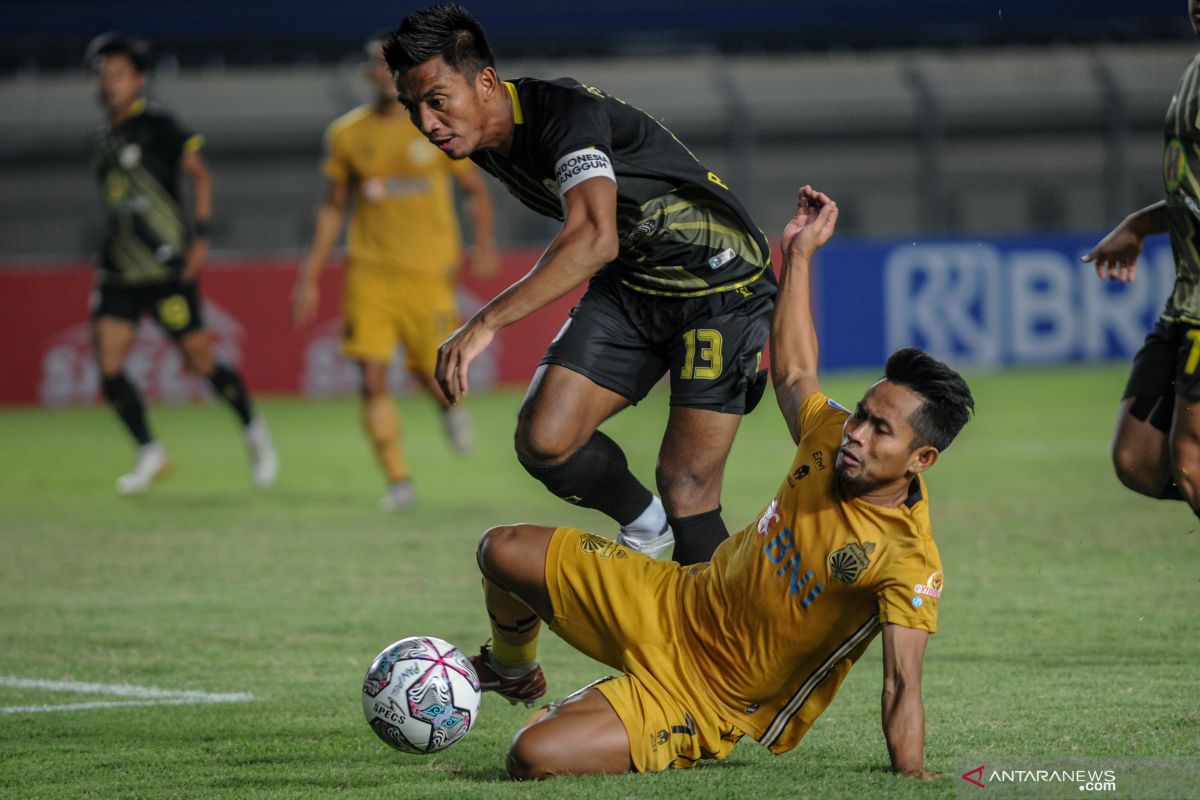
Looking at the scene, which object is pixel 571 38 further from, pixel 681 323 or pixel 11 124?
pixel 681 323

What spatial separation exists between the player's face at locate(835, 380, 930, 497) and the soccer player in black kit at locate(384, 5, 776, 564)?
4.28 feet

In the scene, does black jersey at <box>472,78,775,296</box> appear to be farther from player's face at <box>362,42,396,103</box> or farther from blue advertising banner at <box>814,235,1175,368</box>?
blue advertising banner at <box>814,235,1175,368</box>

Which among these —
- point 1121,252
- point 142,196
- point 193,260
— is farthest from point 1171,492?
point 142,196

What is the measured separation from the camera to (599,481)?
5.46 metres

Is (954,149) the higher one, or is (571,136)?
(571,136)

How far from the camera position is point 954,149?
25438 millimetres

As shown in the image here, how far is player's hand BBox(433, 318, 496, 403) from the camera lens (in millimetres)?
4305

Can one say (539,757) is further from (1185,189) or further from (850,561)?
(1185,189)

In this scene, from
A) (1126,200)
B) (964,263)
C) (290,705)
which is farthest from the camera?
(1126,200)

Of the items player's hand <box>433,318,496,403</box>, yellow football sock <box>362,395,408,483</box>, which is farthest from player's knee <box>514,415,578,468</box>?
yellow football sock <box>362,395,408,483</box>

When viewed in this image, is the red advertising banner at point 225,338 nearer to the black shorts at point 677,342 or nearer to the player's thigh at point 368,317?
the player's thigh at point 368,317

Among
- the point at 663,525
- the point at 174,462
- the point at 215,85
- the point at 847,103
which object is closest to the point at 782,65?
the point at 847,103

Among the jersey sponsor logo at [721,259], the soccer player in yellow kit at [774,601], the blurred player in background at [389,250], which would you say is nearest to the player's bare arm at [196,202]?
the blurred player in background at [389,250]

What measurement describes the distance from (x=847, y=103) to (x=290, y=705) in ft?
68.4
